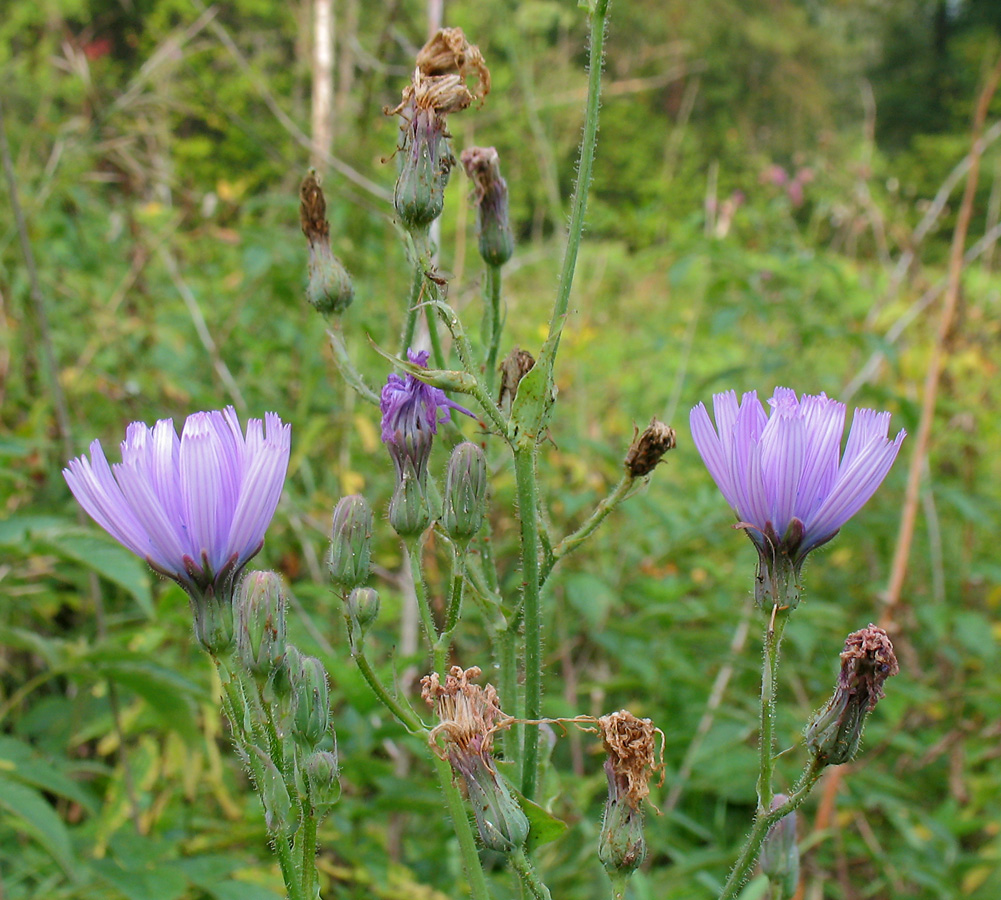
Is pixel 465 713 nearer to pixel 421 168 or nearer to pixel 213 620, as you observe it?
pixel 213 620

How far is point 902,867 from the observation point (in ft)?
8.24

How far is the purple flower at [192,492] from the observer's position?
104 centimetres

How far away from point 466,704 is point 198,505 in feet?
1.33

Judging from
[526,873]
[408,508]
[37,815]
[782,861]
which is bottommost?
[37,815]

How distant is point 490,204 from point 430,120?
0.62 feet

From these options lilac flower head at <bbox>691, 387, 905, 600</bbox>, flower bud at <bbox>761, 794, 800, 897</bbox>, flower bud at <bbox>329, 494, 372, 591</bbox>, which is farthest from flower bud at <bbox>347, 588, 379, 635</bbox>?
flower bud at <bbox>761, 794, 800, 897</bbox>

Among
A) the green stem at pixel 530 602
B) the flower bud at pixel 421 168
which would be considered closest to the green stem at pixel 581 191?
the green stem at pixel 530 602

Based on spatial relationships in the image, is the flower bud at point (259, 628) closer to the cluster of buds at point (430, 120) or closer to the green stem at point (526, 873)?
the green stem at point (526, 873)

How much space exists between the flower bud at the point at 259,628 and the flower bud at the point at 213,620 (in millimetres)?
14

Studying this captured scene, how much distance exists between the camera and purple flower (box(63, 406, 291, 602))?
1036 mm

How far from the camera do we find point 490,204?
1.48m

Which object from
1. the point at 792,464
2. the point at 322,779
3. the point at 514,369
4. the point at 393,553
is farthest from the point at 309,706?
the point at 393,553

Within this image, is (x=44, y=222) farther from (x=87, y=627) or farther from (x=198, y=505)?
(x=198, y=505)

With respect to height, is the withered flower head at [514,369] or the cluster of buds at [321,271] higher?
the cluster of buds at [321,271]
